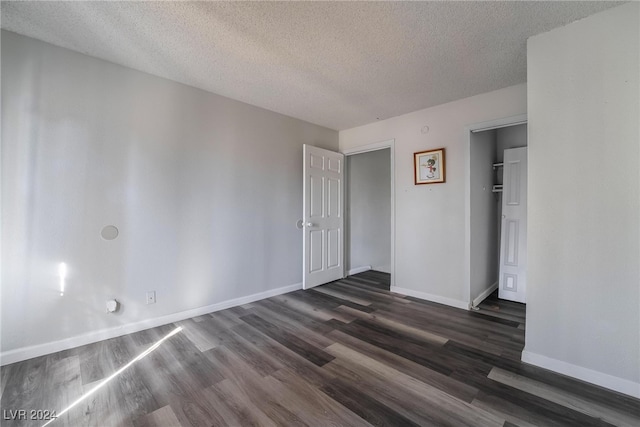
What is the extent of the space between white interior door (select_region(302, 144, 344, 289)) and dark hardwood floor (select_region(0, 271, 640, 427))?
3.91 feet

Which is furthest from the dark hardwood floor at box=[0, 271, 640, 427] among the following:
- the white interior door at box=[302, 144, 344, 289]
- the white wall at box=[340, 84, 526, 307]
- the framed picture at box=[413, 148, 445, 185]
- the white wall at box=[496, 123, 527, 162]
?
the white wall at box=[496, 123, 527, 162]

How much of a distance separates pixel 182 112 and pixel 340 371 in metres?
2.88

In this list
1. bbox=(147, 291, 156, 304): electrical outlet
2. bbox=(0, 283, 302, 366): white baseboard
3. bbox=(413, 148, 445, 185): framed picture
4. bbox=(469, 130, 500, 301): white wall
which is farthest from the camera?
bbox=(413, 148, 445, 185): framed picture

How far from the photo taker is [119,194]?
2.35 m

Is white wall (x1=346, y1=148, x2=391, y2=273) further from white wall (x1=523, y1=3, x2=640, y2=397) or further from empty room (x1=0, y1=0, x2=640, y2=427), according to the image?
white wall (x1=523, y1=3, x2=640, y2=397)

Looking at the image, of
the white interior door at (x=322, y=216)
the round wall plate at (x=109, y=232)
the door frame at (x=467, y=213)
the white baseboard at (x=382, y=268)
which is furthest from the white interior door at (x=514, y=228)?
the round wall plate at (x=109, y=232)

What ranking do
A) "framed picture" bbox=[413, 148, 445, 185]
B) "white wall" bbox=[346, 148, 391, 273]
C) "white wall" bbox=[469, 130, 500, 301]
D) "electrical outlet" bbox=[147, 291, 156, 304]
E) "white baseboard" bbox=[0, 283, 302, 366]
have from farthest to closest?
"white wall" bbox=[346, 148, 391, 273] < "framed picture" bbox=[413, 148, 445, 185] < "white wall" bbox=[469, 130, 500, 301] < "electrical outlet" bbox=[147, 291, 156, 304] < "white baseboard" bbox=[0, 283, 302, 366]

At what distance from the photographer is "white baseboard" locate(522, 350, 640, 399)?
1.61m

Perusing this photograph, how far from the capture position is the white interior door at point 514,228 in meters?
3.27

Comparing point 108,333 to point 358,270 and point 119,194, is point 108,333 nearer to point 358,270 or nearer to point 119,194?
point 119,194

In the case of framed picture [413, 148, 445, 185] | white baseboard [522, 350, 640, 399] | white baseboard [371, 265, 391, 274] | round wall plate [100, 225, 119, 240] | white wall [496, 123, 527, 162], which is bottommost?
white baseboard [522, 350, 640, 399]

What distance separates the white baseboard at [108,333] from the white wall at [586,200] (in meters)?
2.92

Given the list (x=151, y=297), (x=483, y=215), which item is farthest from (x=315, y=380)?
(x=483, y=215)

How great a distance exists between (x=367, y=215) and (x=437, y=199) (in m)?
1.79
